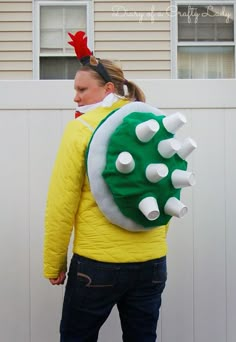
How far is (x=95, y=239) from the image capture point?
1.91 meters

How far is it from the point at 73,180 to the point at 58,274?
14.1 inches

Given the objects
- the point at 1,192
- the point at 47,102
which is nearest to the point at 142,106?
the point at 47,102

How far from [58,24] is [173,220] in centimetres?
495

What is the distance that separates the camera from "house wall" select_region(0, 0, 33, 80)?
6574 millimetres

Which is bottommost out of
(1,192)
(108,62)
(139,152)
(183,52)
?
(1,192)

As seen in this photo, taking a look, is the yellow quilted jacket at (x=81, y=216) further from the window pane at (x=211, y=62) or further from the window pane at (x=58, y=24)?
the window pane at (x=211, y=62)

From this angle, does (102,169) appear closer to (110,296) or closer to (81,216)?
(81,216)

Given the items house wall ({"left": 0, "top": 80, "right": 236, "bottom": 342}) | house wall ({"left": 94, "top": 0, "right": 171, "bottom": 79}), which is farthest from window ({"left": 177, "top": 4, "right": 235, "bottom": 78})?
house wall ({"left": 0, "top": 80, "right": 236, "bottom": 342})

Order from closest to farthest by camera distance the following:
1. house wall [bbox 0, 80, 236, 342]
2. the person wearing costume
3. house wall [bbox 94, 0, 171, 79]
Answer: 1. the person wearing costume
2. house wall [bbox 0, 80, 236, 342]
3. house wall [bbox 94, 0, 171, 79]

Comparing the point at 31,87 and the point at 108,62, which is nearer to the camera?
the point at 108,62

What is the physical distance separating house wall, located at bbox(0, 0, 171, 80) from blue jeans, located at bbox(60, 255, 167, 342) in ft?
15.4

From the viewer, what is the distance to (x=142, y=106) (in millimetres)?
1935

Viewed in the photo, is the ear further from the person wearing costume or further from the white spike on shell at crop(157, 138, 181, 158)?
the white spike on shell at crop(157, 138, 181, 158)

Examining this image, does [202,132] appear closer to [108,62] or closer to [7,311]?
[108,62]
